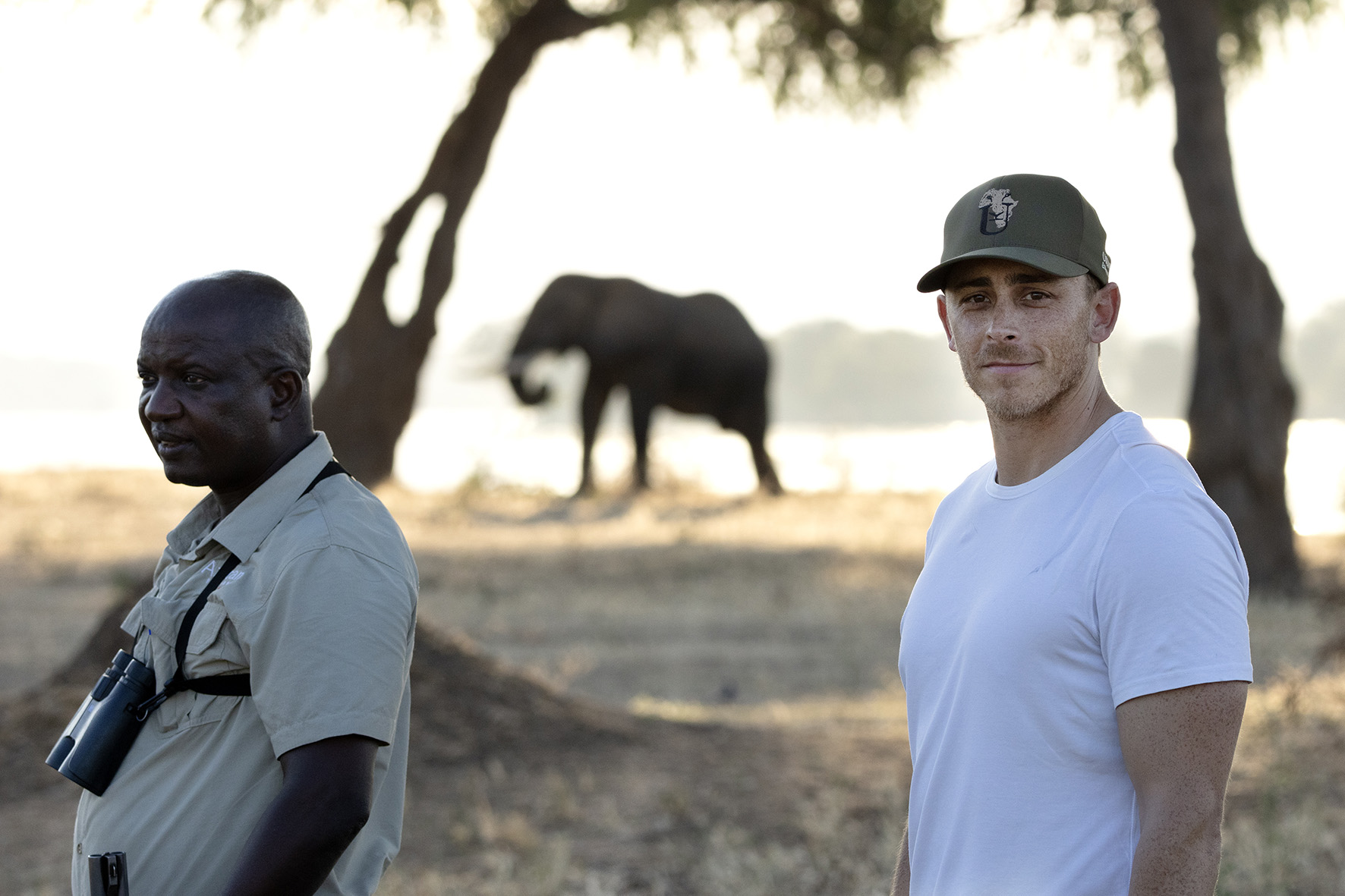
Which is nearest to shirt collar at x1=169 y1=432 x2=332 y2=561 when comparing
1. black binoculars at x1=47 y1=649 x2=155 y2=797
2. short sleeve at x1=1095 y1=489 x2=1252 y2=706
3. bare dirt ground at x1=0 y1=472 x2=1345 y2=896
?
black binoculars at x1=47 y1=649 x2=155 y2=797

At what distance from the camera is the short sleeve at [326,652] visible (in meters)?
1.92

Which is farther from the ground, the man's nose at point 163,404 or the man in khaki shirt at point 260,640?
the man's nose at point 163,404

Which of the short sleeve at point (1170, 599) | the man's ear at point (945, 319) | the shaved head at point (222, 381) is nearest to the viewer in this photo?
the short sleeve at point (1170, 599)

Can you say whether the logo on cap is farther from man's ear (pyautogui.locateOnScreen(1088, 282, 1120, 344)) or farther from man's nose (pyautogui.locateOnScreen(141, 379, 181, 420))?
man's nose (pyautogui.locateOnScreen(141, 379, 181, 420))

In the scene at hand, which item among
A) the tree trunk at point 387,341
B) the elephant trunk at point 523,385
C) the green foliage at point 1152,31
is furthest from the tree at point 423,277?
the elephant trunk at point 523,385

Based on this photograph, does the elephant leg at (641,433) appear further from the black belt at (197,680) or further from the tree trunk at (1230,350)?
the black belt at (197,680)

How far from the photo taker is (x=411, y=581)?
211 centimetres

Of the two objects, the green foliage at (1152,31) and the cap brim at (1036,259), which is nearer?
the cap brim at (1036,259)

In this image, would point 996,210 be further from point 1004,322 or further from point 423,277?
point 423,277

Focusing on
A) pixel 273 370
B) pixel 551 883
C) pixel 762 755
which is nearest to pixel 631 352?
pixel 762 755

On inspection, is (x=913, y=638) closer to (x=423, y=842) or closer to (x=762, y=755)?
(x=423, y=842)

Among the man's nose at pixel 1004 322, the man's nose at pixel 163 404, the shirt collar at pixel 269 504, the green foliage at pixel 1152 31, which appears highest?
the green foliage at pixel 1152 31

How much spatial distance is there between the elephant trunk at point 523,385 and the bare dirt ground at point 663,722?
21.2 feet

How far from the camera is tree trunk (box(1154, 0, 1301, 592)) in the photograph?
35.7 ft
